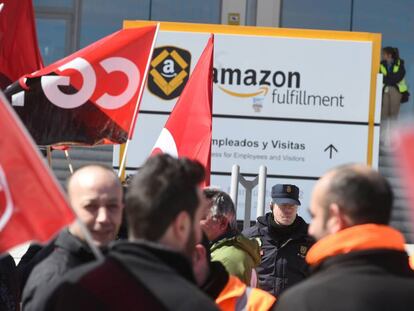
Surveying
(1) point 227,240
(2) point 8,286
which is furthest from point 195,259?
(1) point 227,240

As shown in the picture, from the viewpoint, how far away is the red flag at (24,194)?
2883 millimetres

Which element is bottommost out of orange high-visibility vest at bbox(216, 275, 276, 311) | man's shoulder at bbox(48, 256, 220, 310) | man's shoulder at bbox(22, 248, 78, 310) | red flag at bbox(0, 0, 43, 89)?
orange high-visibility vest at bbox(216, 275, 276, 311)

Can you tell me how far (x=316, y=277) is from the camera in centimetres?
296

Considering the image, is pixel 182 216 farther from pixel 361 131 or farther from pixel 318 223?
pixel 361 131

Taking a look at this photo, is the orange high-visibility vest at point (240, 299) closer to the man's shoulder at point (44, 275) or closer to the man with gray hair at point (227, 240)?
the man's shoulder at point (44, 275)

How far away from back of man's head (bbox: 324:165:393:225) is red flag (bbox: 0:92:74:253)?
0.80 meters

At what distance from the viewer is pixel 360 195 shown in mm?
3008

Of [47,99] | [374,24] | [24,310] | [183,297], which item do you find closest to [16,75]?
[47,99]

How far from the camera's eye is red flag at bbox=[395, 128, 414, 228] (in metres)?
2.55

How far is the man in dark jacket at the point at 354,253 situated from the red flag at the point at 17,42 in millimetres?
4461

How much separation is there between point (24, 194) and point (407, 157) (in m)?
1.11

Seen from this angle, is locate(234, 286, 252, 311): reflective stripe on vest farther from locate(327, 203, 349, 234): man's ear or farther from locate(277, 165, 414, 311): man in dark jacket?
locate(327, 203, 349, 234): man's ear

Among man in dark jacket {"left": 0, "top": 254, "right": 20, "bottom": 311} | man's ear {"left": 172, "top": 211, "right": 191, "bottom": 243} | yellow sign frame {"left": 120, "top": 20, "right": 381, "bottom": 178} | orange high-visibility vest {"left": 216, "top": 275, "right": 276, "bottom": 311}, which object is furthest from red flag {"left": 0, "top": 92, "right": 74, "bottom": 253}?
yellow sign frame {"left": 120, "top": 20, "right": 381, "bottom": 178}

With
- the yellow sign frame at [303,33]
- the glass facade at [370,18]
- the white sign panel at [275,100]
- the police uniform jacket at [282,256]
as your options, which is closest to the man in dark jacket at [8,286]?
the police uniform jacket at [282,256]
